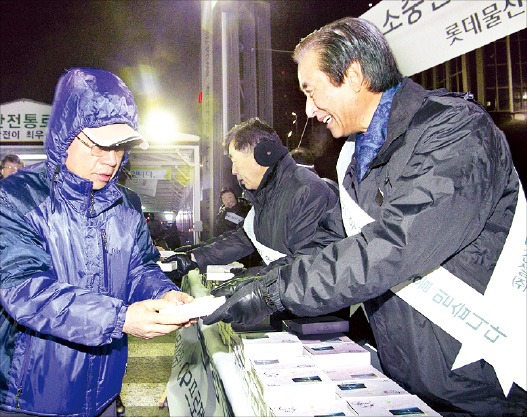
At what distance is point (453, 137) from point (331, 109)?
2.21ft

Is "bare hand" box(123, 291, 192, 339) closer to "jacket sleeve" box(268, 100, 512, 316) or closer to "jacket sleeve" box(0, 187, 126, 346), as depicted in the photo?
"jacket sleeve" box(0, 187, 126, 346)

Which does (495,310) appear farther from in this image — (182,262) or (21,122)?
(21,122)

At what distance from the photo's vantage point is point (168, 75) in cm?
1132

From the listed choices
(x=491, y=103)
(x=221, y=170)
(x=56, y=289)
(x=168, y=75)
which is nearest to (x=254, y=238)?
(x=56, y=289)

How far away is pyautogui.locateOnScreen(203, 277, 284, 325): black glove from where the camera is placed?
1.70 metres

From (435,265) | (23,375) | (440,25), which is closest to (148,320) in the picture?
(23,375)

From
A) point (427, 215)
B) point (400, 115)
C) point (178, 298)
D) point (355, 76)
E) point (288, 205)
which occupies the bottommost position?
point (178, 298)

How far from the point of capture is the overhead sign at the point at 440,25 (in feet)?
7.99

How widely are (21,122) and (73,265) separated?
12.0m

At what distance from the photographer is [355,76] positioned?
183 cm

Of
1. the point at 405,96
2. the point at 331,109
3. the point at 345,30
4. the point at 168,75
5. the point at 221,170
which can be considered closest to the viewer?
the point at 405,96

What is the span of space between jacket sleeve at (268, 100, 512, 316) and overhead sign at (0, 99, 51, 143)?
477 inches

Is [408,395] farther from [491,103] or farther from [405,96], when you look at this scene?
[491,103]

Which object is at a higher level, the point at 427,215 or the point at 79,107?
the point at 79,107
